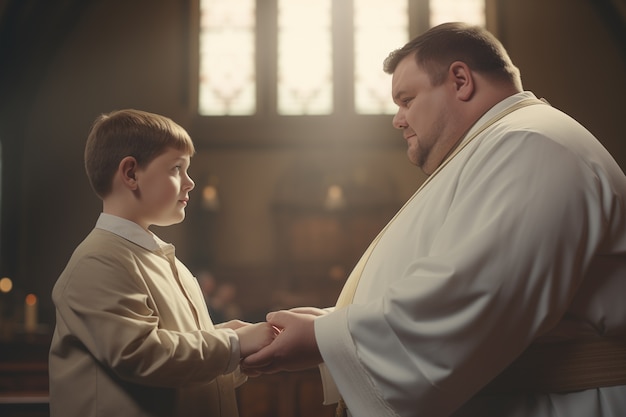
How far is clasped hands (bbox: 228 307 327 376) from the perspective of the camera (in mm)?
1710

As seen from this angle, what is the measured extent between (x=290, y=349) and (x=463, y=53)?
98cm

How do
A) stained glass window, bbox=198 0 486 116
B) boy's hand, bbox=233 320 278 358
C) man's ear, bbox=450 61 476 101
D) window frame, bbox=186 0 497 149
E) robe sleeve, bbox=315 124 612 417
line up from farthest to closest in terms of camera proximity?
stained glass window, bbox=198 0 486 116 < window frame, bbox=186 0 497 149 < man's ear, bbox=450 61 476 101 < boy's hand, bbox=233 320 278 358 < robe sleeve, bbox=315 124 612 417

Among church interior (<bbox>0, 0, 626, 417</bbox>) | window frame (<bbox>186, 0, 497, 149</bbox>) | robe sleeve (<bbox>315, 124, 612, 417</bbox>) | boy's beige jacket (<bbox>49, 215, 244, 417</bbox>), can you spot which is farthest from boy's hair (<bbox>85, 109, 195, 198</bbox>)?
window frame (<bbox>186, 0, 497, 149</bbox>)

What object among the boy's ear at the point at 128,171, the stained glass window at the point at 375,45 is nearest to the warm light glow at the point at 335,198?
the stained glass window at the point at 375,45

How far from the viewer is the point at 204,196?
32.7 ft

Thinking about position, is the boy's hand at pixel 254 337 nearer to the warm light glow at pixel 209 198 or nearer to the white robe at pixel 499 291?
the white robe at pixel 499 291

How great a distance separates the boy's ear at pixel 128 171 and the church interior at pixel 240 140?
7.76 meters

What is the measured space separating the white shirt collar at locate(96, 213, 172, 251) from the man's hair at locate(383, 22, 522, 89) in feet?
3.07

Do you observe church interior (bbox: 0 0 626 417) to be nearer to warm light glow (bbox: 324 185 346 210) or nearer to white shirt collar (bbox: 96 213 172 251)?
warm light glow (bbox: 324 185 346 210)

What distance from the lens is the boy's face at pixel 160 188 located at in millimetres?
1881

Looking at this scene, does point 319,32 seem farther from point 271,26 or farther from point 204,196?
point 204,196

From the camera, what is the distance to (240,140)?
10.4 meters

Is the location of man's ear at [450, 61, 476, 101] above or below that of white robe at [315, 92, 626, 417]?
above

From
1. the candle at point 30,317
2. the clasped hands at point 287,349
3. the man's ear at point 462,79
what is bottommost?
the candle at point 30,317
